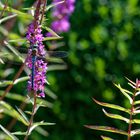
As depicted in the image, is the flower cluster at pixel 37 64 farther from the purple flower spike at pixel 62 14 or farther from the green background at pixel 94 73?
the green background at pixel 94 73

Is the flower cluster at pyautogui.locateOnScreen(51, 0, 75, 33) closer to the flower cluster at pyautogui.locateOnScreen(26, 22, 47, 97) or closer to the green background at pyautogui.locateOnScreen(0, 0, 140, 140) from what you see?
the flower cluster at pyautogui.locateOnScreen(26, 22, 47, 97)

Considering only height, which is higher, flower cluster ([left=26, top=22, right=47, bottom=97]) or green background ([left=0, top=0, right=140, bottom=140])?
flower cluster ([left=26, top=22, right=47, bottom=97])

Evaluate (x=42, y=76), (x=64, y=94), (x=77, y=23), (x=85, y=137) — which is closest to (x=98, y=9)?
(x=77, y=23)

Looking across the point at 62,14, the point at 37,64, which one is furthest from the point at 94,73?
the point at 37,64

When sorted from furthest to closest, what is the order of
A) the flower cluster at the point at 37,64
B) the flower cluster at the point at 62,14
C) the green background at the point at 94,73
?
the green background at the point at 94,73, the flower cluster at the point at 62,14, the flower cluster at the point at 37,64

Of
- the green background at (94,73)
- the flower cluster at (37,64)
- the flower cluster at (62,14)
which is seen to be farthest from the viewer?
the green background at (94,73)

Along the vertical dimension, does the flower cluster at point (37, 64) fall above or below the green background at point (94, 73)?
above

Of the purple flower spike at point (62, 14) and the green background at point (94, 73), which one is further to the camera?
the green background at point (94, 73)

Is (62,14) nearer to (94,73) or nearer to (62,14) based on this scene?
(62,14)

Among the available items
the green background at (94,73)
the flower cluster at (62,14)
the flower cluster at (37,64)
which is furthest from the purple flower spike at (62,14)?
the green background at (94,73)

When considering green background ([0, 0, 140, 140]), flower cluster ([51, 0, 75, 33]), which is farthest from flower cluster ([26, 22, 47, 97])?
green background ([0, 0, 140, 140])

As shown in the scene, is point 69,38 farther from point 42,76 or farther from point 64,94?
point 42,76

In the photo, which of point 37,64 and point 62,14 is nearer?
point 37,64
